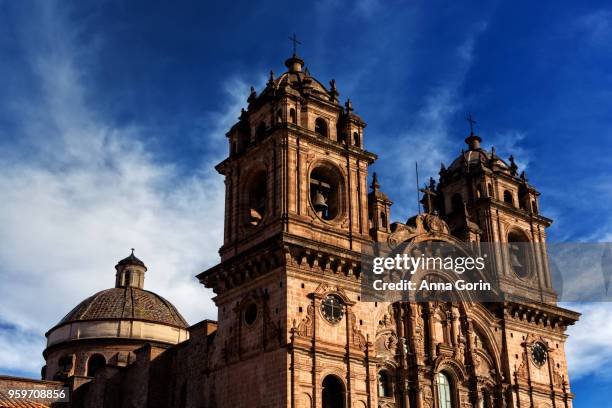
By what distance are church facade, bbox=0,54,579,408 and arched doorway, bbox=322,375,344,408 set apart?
0.17 ft

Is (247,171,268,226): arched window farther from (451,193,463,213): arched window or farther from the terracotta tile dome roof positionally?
the terracotta tile dome roof

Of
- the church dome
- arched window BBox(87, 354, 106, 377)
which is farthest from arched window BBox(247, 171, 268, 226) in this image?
arched window BBox(87, 354, 106, 377)

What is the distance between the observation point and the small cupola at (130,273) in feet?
177

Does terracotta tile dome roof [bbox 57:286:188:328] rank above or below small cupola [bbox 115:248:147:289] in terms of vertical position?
below

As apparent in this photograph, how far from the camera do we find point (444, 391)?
33312mm

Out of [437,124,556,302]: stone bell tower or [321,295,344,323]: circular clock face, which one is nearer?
[321,295,344,323]: circular clock face

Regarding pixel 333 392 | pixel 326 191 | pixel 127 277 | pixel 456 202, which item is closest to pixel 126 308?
pixel 127 277

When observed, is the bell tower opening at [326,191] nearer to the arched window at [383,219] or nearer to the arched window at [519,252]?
the arched window at [383,219]

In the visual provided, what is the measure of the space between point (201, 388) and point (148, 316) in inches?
696

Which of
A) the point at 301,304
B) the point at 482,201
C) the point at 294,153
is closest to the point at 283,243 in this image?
the point at 301,304

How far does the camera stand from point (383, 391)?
31.7 metres

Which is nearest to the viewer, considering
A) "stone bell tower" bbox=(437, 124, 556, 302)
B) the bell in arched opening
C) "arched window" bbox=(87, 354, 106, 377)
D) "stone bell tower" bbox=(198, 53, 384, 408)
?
"stone bell tower" bbox=(198, 53, 384, 408)

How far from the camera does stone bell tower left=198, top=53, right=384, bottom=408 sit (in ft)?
95.4

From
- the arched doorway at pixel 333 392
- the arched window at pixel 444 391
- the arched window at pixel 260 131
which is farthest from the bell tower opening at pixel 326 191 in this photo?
the arched window at pixel 444 391
